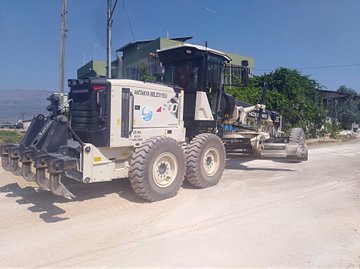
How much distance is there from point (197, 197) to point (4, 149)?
3.75 meters

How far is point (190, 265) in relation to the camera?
12.0 feet

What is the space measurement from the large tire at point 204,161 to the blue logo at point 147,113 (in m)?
1.14

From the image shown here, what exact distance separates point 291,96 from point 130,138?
1696 cm

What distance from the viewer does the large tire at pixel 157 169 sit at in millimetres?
5688

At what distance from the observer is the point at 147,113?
6.27m

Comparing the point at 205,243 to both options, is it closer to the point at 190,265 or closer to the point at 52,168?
the point at 190,265

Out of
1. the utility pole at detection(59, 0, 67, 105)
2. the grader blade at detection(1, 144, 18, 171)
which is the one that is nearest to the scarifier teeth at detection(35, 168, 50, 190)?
the grader blade at detection(1, 144, 18, 171)

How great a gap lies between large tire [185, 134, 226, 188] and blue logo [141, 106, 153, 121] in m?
1.14

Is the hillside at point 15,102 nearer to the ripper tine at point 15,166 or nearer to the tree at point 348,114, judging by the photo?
the ripper tine at point 15,166

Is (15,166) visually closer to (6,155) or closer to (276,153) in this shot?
(6,155)

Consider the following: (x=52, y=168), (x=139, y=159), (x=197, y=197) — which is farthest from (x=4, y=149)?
(x=197, y=197)

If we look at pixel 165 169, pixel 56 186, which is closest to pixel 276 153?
pixel 165 169

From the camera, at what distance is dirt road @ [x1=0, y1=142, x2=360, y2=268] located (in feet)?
12.6

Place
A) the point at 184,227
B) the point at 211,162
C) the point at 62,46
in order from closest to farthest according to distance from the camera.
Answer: the point at 184,227 < the point at 211,162 < the point at 62,46
